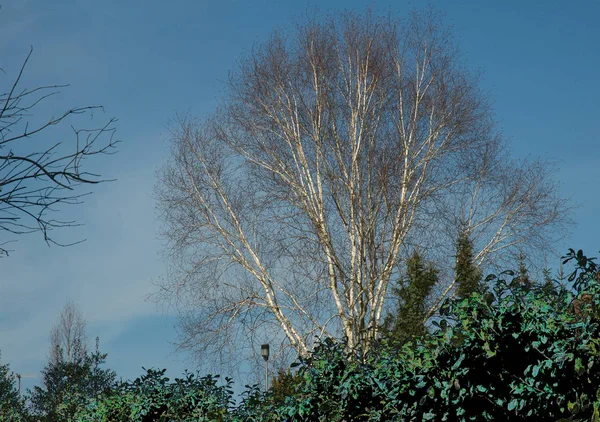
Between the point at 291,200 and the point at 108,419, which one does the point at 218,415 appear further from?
the point at 291,200

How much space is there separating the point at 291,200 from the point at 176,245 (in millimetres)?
2055

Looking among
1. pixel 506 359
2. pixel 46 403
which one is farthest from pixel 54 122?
→ pixel 46 403

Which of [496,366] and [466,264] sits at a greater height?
[466,264]

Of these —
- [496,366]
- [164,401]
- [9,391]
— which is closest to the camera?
[496,366]

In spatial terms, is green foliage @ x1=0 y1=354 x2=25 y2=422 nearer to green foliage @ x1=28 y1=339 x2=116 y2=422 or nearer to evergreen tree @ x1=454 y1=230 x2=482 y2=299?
green foliage @ x1=28 y1=339 x2=116 y2=422

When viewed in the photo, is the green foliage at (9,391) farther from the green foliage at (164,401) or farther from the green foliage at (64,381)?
the green foliage at (164,401)

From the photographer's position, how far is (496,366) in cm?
300

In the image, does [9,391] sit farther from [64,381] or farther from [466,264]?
[466,264]

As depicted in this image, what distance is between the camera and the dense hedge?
2.72 metres

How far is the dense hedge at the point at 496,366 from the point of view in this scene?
8.91 ft

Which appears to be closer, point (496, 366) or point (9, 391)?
point (496, 366)

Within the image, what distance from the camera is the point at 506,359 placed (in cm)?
299

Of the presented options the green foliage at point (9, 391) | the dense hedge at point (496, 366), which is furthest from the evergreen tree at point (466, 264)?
the green foliage at point (9, 391)

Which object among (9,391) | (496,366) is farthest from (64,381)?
(496,366)
